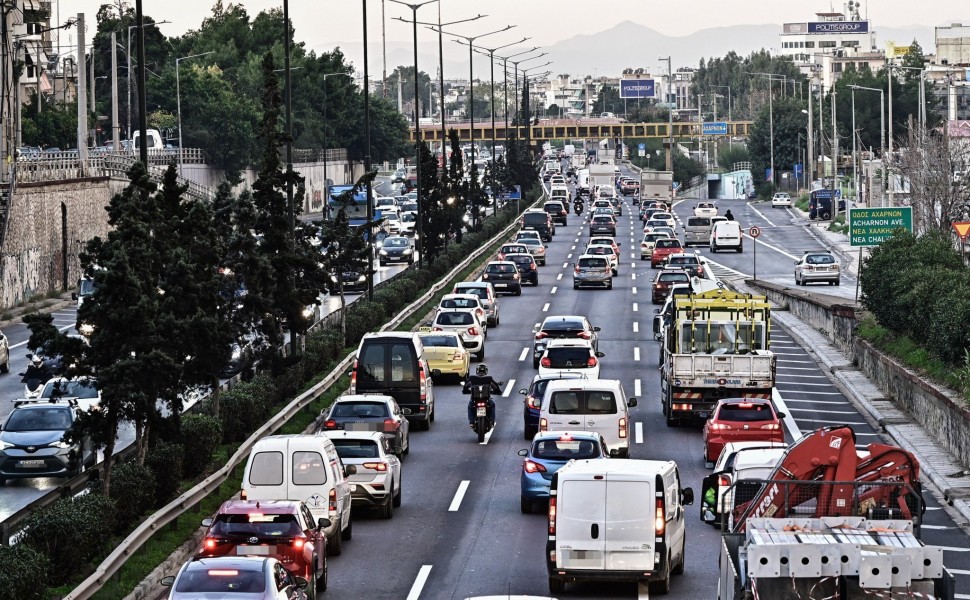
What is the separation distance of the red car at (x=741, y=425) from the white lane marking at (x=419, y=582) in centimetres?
957

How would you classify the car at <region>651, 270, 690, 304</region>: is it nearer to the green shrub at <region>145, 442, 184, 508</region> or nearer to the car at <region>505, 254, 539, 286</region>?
the car at <region>505, 254, 539, 286</region>

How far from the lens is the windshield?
106ft

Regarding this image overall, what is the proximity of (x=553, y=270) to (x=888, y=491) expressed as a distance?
67.4 metres

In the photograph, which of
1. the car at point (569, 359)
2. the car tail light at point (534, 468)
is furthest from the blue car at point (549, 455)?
the car at point (569, 359)

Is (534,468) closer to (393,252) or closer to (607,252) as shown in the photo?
(607,252)

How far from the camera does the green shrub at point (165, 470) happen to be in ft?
86.2

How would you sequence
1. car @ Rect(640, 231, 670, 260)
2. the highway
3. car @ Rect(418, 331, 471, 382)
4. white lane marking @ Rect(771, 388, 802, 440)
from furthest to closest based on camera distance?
car @ Rect(640, 231, 670, 260)
car @ Rect(418, 331, 471, 382)
white lane marking @ Rect(771, 388, 802, 440)
the highway

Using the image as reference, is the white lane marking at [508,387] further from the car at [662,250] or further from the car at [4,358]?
the car at [662,250]

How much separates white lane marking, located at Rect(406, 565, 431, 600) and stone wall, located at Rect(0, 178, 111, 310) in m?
44.8

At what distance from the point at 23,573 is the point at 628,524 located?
294 inches

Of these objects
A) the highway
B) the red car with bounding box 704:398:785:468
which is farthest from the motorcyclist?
the red car with bounding box 704:398:785:468

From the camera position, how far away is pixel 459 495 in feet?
99.8

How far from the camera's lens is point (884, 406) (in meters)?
40.4

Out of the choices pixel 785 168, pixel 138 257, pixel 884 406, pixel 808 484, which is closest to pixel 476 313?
pixel 884 406
